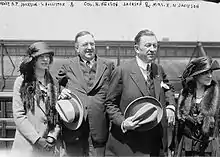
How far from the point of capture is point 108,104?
8.20 ft

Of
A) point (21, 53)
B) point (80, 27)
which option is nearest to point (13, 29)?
point (21, 53)

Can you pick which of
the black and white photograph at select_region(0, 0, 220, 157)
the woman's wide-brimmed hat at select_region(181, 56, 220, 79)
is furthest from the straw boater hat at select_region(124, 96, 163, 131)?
the woman's wide-brimmed hat at select_region(181, 56, 220, 79)

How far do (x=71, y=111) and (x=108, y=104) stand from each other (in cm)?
26

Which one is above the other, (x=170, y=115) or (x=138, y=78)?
(x=138, y=78)

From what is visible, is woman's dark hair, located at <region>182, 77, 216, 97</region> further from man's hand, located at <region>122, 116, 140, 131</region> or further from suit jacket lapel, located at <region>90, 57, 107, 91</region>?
suit jacket lapel, located at <region>90, 57, 107, 91</region>

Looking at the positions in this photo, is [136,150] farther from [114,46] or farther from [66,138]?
[114,46]

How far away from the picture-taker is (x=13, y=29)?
4.18 m

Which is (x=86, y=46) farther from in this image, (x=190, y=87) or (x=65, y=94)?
(x=190, y=87)

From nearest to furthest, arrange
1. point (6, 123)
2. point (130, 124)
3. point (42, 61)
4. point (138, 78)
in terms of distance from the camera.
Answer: point (130, 124) → point (138, 78) → point (42, 61) → point (6, 123)

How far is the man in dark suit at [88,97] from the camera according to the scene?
259cm

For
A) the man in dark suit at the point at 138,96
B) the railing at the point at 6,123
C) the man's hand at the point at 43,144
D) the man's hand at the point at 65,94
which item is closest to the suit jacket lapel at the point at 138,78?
the man in dark suit at the point at 138,96

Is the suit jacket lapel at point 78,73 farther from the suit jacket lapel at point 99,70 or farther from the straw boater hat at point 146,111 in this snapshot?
the straw boater hat at point 146,111

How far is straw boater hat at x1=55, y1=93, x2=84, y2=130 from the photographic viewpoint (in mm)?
2553

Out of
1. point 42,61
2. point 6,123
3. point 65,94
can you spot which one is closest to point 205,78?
point 65,94
